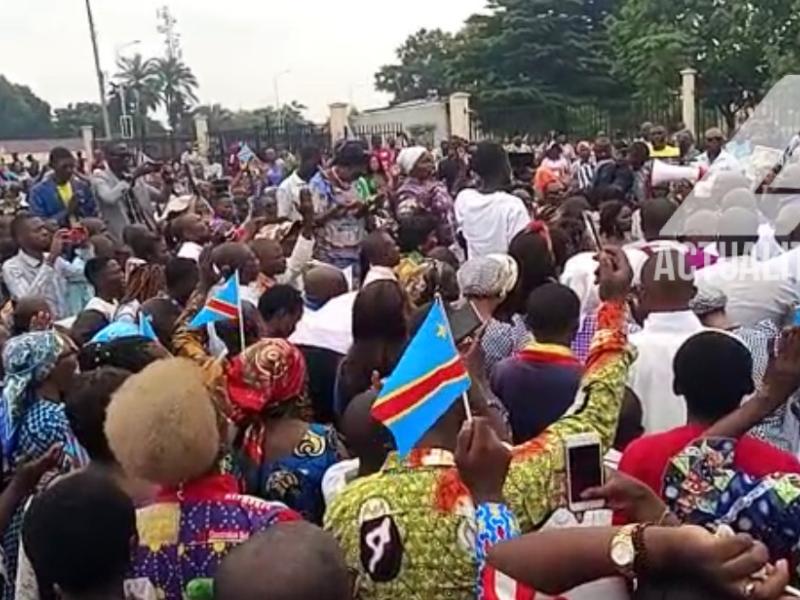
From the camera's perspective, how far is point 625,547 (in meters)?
2.01

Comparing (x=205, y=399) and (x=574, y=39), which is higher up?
(x=574, y=39)

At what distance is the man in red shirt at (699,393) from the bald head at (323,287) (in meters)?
2.81

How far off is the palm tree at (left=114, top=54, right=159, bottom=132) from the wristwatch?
78.8 m

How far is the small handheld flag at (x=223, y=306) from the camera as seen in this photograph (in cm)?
513

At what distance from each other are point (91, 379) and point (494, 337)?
2.06 meters

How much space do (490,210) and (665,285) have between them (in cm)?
363

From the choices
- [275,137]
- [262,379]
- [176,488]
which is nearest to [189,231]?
[262,379]

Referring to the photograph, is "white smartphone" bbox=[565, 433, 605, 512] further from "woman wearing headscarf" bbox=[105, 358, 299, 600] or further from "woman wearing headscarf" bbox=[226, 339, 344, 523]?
"woman wearing headscarf" bbox=[226, 339, 344, 523]

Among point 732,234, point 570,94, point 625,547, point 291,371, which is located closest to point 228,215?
point 732,234

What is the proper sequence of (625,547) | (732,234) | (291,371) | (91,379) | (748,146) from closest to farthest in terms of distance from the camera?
(625,547) < (91,379) < (291,371) < (732,234) < (748,146)

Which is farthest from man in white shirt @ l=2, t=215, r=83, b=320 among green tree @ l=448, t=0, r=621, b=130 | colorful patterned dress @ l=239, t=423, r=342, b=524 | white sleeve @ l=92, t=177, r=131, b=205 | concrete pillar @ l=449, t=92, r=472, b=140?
green tree @ l=448, t=0, r=621, b=130

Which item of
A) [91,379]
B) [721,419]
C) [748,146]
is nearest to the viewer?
[721,419]

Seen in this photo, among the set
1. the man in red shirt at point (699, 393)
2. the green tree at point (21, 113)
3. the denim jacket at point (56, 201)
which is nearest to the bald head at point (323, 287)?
the man in red shirt at point (699, 393)

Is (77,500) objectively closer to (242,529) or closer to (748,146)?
(242,529)
